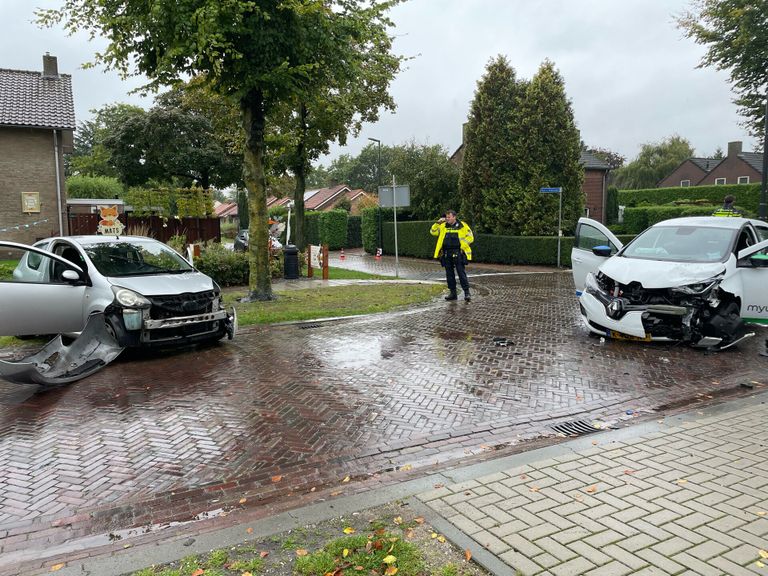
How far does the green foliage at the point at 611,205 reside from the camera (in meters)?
37.6

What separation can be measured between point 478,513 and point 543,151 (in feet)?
68.4

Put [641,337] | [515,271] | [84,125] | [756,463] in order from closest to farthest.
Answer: [756,463] < [641,337] < [515,271] < [84,125]

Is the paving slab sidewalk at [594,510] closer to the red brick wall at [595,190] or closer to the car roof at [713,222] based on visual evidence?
the car roof at [713,222]

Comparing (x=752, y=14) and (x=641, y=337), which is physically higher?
(x=752, y=14)

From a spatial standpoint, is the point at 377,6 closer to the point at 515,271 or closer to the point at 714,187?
the point at 515,271

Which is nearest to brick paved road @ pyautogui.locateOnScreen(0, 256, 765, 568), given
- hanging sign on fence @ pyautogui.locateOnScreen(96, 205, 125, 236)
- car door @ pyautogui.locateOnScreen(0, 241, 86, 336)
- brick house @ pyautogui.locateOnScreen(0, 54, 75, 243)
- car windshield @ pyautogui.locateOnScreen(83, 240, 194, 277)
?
car door @ pyautogui.locateOnScreen(0, 241, 86, 336)

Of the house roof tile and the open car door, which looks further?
the house roof tile

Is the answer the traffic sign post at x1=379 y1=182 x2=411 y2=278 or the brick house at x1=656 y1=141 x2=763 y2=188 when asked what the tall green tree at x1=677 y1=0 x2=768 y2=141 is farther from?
the brick house at x1=656 y1=141 x2=763 y2=188

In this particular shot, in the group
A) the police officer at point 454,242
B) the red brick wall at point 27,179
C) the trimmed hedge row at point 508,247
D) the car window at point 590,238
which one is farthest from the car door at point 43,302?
the red brick wall at point 27,179

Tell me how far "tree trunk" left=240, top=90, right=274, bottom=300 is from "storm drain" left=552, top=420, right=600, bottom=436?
28.3ft

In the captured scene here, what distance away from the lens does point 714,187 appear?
36844 millimetres

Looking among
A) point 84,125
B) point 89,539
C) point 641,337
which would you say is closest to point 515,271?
point 641,337

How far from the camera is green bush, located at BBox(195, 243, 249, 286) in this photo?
15.4 m

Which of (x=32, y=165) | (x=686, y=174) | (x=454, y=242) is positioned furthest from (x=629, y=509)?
(x=686, y=174)
